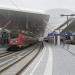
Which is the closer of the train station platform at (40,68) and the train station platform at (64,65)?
the train station platform at (64,65)

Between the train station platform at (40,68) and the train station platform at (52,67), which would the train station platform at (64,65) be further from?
the train station platform at (40,68)

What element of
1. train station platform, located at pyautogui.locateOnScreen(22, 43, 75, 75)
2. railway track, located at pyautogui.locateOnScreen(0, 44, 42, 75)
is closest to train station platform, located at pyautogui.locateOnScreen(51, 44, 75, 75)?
train station platform, located at pyautogui.locateOnScreen(22, 43, 75, 75)

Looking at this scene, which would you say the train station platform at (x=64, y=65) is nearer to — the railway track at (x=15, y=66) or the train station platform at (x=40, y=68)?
the train station platform at (x=40, y=68)

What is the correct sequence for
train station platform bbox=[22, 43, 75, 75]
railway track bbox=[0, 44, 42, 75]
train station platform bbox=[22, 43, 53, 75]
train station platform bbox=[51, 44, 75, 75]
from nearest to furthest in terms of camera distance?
train station platform bbox=[51, 44, 75, 75], train station platform bbox=[22, 43, 75, 75], train station platform bbox=[22, 43, 53, 75], railway track bbox=[0, 44, 42, 75]

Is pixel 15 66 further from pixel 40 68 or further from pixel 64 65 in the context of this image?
pixel 64 65

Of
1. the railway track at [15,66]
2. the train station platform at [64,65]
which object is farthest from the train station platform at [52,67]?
the railway track at [15,66]

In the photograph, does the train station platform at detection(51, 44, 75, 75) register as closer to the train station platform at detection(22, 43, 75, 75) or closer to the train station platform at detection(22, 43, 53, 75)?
the train station platform at detection(22, 43, 75, 75)

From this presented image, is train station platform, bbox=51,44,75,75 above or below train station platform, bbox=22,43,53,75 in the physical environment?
above

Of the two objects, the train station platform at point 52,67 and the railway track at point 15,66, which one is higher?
the train station platform at point 52,67

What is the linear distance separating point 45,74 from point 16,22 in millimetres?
82099

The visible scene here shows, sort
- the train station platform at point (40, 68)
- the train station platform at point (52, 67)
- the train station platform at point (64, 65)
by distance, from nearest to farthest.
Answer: the train station platform at point (64, 65), the train station platform at point (52, 67), the train station platform at point (40, 68)

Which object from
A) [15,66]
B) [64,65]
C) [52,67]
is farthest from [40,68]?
[15,66]

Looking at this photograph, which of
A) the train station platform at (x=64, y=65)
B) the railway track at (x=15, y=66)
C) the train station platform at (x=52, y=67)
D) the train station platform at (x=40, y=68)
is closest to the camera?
the train station platform at (x=64, y=65)

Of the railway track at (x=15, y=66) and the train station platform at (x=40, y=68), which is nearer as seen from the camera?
the train station platform at (x=40, y=68)
